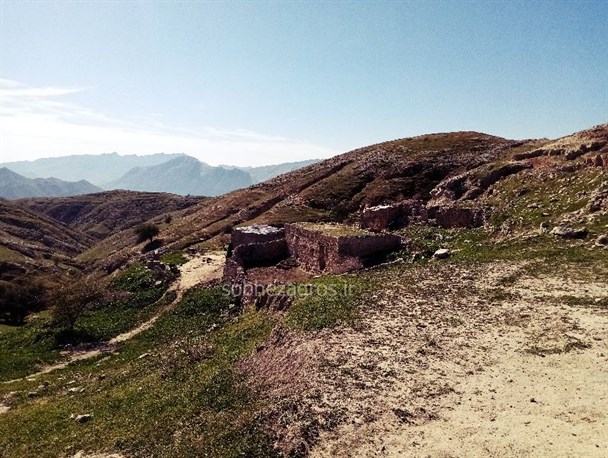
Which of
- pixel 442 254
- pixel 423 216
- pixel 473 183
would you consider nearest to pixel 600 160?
pixel 423 216

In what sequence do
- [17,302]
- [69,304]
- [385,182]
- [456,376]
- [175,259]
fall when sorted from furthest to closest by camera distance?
[385,182] → [175,259] → [17,302] → [69,304] → [456,376]

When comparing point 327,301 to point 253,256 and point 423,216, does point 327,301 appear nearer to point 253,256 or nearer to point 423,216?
point 253,256

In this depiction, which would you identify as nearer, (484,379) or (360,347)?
(484,379)

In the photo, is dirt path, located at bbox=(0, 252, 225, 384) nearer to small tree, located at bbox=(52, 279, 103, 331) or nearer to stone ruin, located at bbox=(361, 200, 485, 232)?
small tree, located at bbox=(52, 279, 103, 331)

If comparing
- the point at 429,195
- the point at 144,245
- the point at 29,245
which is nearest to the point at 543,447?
the point at 429,195

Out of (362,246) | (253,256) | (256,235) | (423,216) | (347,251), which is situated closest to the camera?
(362,246)

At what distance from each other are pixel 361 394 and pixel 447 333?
5.64m

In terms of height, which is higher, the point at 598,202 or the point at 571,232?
the point at 598,202

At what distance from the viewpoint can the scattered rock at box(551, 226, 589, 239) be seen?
28.0 m

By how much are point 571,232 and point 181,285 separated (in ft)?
102

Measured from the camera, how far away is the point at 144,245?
3243 inches

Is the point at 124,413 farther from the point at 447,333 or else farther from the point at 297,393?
the point at 447,333

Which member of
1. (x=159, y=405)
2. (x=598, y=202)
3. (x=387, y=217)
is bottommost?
(x=159, y=405)

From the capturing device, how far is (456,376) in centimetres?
1636
